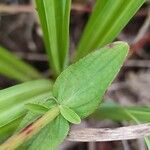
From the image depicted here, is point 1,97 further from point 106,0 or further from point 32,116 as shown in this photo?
point 106,0

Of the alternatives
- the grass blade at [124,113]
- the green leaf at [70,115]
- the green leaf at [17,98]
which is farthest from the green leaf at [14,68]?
the green leaf at [70,115]

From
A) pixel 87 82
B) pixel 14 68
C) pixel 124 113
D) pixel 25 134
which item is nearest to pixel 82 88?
pixel 87 82

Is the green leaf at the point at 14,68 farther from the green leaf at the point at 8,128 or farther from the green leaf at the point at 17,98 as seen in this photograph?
the green leaf at the point at 8,128

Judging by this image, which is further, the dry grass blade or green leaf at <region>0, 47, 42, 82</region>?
green leaf at <region>0, 47, 42, 82</region>

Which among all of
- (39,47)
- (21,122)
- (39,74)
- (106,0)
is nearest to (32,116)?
(21,122)

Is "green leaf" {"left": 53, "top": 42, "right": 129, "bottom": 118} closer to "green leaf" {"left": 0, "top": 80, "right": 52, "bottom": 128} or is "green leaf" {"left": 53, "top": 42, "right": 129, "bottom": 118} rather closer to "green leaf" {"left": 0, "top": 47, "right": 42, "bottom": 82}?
"green leaf" {"left": 0, "top": 80, "right": 52, "bottom": 128}

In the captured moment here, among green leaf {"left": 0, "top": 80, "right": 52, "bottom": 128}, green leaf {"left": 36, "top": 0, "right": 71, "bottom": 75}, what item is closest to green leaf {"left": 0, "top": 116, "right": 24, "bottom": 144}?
green leaf {"left": 0, "top": 80, "right": 52, "bottom": 128}

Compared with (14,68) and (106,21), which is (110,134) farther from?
(14,68)
